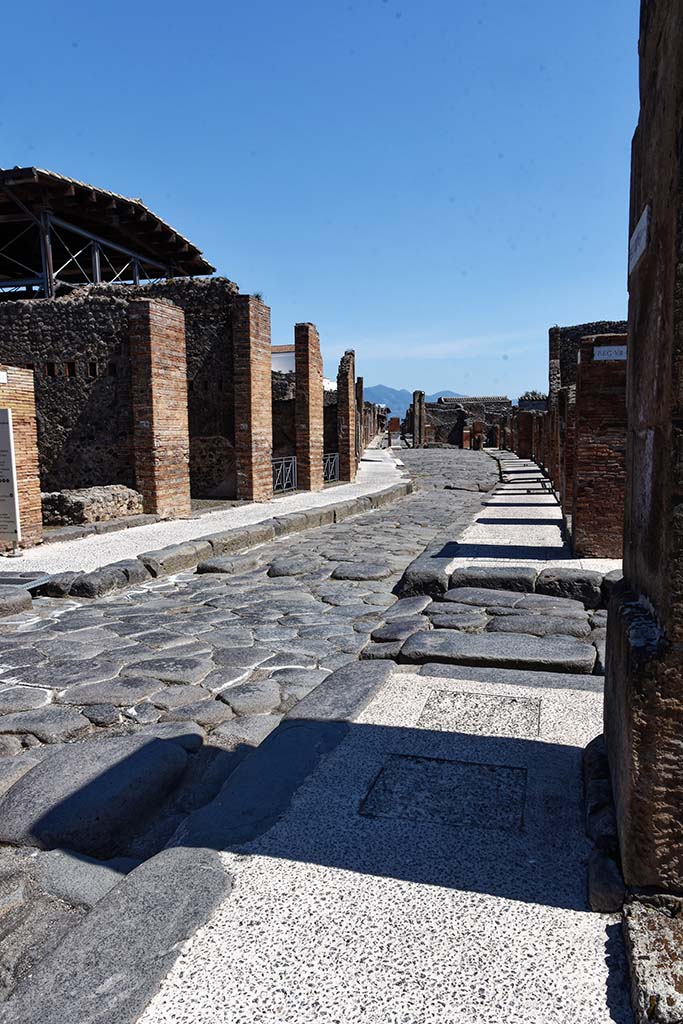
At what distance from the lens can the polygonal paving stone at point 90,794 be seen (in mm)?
2600

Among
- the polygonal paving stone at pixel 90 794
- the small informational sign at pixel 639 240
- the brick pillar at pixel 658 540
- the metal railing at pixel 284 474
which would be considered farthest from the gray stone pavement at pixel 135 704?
the metal railing at pixel 284 474

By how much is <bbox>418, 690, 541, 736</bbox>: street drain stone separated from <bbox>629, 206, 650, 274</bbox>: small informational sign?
179 centimetres

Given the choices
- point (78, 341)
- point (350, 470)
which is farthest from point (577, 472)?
point (350, 470)

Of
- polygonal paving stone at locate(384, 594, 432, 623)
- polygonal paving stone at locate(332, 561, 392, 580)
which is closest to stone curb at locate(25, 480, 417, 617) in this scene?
polygonal paving stone at locate(332, 561, 392, 580)

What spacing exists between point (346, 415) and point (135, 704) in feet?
52.1

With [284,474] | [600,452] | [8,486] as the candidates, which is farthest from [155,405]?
[600,452]

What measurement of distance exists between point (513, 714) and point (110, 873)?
1.70m

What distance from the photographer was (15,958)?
6.86ft

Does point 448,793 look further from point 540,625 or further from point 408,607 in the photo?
point 408,607

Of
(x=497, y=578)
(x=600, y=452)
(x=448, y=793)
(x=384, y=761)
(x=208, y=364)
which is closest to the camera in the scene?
(x=448, y=793)

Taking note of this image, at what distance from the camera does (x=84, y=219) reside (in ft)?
60.8

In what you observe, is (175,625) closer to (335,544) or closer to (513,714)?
(513,714)

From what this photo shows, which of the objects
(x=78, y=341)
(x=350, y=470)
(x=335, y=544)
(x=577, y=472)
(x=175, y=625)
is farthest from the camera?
(x=350, y=470)

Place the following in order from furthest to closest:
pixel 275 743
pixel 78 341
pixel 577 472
A: pixel 78 341 → pixel 577 472 → pixel 275 743
